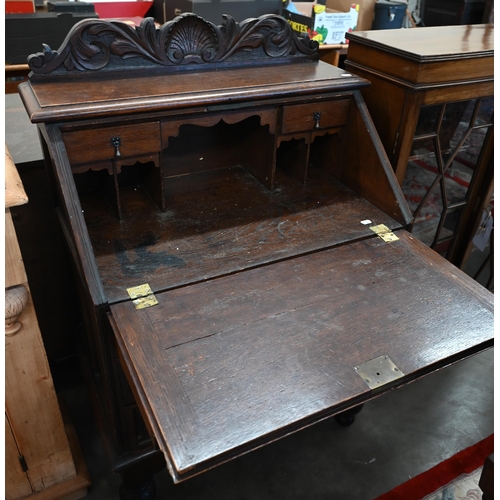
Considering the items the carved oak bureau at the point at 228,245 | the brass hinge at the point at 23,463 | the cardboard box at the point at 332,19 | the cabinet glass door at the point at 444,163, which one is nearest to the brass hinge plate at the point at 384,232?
the carved oak bureau at the point at 228,245

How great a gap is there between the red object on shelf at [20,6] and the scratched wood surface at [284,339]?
2149 millimetres

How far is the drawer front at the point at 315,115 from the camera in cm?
142

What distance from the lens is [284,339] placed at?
1055mm

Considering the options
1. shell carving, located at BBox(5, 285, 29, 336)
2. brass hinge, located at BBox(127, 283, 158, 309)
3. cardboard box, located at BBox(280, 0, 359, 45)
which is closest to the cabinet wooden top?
brass hinge, located at BBox(127, 283, 158, 309)

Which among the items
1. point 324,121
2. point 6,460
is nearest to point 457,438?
point 324,121

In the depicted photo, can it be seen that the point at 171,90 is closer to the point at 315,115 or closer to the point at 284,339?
the point at 315,115

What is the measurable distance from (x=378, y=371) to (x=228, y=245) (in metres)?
0.53

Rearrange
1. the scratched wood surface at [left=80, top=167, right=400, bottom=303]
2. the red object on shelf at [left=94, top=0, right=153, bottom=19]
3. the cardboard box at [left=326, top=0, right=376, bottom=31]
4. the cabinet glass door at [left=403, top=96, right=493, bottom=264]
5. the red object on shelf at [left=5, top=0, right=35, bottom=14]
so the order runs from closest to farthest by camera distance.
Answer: the scratched wood surface at [left=80, top=167, right=400, bottom=303], the cabinet glass door at [left=403, top=96, right=493, bottom=264], the red object on shelf at [left=5, top=0, right=35, bottom=14], the red object on shelf at [left=94, top=0, right=153, bottom=19], the cardboard box at [left=326, top=0, right=376, bottom=31]

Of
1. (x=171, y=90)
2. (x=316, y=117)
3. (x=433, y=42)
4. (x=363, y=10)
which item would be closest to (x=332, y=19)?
(x=363, y=10)

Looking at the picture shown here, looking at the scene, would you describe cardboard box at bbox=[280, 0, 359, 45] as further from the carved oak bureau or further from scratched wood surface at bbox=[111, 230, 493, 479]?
scratched wood surface at bbox=[111, 230, 493, 479]

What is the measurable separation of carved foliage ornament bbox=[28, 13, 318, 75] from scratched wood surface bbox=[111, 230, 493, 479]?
2.08 feet

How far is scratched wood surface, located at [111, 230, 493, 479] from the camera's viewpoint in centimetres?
89

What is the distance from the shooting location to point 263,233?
1.39m
